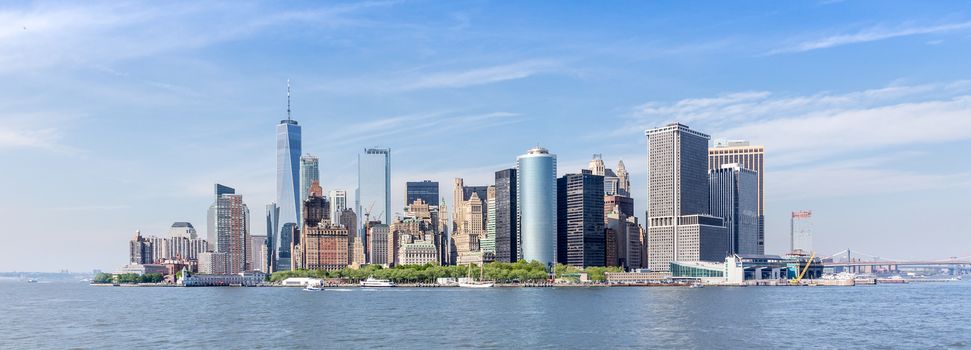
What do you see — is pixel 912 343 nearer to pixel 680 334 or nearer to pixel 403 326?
pixel 680 334

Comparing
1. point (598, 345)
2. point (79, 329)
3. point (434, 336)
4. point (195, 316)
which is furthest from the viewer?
point (195, 316)

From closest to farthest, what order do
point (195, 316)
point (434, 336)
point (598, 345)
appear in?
point (598, 345) < point (434, 336) < point (195, 316)

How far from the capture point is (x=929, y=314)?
129000 millimetres

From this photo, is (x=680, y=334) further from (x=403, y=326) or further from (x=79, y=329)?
(x=79, y=329)

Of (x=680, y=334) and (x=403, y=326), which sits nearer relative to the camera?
(x=680, y=334)

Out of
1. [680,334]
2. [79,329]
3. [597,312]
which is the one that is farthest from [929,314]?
[79,329]

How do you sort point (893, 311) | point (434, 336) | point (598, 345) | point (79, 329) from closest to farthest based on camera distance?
1. point (598, 345)
2. point (434, 336)
3. point (79, 329)
4. point (893, 311)

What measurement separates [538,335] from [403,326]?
17.0 m

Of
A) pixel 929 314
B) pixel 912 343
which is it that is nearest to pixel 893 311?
pixel 929 314

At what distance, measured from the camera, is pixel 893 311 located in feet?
450

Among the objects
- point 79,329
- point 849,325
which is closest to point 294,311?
point 79,329

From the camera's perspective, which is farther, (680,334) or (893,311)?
(893,311)

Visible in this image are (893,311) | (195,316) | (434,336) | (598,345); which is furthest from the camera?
(893,311)

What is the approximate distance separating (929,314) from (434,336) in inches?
2767
